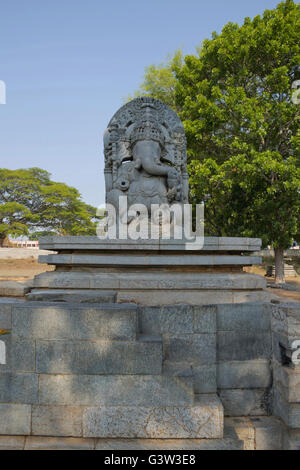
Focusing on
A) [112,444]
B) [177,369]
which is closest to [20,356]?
[112,444]

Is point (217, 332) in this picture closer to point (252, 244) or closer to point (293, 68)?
point (252, 244)

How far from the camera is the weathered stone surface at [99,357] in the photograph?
279cm

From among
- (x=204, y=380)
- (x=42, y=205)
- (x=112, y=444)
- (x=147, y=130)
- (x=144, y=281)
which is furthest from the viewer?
(x=42, y=205)

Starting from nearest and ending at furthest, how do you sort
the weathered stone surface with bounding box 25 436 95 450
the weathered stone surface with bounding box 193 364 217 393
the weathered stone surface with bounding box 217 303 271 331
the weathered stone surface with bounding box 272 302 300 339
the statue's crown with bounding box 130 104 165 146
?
the weathered stone surface with bounding box 25 436 95 450 < the weathered stone surface with bounding box 272 302 300 339 < the weathered stone surface with bounding box 193 364 217 393 < the weathered stone surface with bounding box 217 303 271 331 < the statue's crown with bounding box 130 104 165 146

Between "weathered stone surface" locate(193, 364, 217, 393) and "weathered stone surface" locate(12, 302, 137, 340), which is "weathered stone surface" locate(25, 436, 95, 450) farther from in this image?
"weathered stone surface" locate(193, 364, 217, 393)

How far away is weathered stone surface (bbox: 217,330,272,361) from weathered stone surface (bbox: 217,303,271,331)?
0.05 metres

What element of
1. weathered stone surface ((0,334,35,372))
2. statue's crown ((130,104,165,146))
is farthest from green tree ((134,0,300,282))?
weathered stone surface ((0,334,35,372))

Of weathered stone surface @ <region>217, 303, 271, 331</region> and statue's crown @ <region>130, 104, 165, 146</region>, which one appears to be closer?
weathered stone surface @ <region>217, 303, 271, 331</region>

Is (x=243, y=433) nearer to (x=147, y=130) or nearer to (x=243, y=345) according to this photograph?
(x=243, y=345)

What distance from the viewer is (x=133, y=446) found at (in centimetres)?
267

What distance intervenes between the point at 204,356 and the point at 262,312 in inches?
31.1

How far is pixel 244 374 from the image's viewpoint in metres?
3.20

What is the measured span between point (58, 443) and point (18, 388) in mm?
587

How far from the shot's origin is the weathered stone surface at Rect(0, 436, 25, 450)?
271cm
